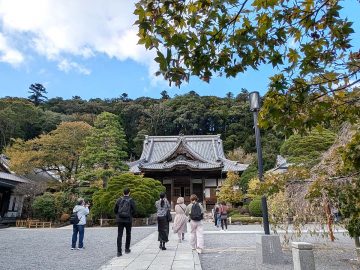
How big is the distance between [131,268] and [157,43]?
446cm

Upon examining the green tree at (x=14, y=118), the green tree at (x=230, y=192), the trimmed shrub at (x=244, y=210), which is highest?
the green tree at (x=14, y=118)

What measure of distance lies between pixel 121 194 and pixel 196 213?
1061 cm

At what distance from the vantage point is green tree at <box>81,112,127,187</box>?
877 inches

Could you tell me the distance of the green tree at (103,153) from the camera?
2227cm

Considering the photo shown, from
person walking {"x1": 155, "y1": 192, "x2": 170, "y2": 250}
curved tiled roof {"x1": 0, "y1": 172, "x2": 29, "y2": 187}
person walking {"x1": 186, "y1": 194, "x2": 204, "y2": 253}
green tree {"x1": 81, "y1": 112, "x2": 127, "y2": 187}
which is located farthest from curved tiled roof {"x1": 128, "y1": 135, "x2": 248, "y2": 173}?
person walking {"x1": 186, "y1": 194, "x2": 204, "y2": 253}

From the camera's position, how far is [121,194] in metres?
18.0

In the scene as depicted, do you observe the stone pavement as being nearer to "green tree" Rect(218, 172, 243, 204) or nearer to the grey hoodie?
the grey hoodie

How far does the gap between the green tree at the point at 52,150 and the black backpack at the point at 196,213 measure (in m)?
17.3

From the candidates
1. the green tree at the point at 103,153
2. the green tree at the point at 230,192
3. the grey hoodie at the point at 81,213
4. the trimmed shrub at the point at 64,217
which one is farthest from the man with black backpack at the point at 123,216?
the green tree at the point at 230,192

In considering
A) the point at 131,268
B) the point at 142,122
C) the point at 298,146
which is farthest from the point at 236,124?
the point at 131,268

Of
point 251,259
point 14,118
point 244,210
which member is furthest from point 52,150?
point 14,118

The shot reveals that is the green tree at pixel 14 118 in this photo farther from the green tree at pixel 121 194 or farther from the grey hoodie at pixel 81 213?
the grey hoodie at pixel 81 213

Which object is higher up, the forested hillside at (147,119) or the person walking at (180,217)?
the forested hillside at (147,119)

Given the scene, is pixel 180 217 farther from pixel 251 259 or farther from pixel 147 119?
pixel 147 119
